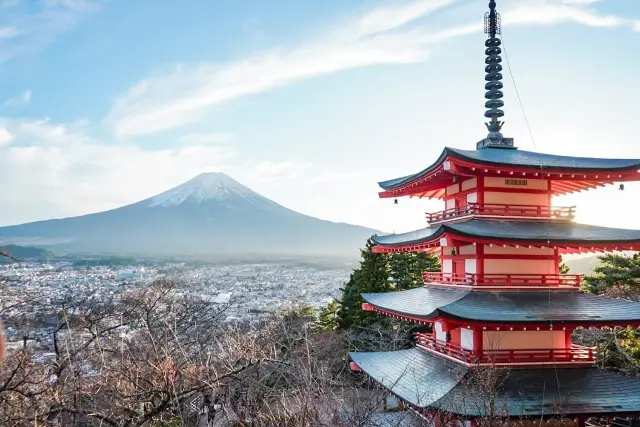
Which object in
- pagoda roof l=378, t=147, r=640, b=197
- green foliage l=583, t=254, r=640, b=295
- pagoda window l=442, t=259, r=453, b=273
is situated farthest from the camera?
green foliage l=583, t=254, r=640, b=295

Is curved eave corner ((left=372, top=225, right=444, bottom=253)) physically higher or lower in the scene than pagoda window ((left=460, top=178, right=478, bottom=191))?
lower

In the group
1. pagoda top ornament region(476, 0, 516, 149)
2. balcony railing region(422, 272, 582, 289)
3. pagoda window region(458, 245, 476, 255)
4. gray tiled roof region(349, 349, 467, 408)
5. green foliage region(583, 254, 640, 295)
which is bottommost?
gray tiled roof region(349, 349, 467, 408)

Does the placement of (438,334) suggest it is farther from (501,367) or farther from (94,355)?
(94,355)

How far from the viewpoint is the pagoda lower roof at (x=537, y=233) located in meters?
10.7

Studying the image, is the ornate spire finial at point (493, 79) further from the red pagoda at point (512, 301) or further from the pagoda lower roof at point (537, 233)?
the pagoda lower roof at point (537, 233)

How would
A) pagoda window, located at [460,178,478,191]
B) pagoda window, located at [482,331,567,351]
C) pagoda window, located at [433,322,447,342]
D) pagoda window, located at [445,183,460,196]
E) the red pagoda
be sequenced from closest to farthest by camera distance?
1. the red pagoda
2. pagoda window, located at [482,331,567,351]
3. pagoda window, located at [460,178,478,191]
4. pagoda window, located at [433,322,447,342]
5. pagoda window, located at [445,183,460,196]

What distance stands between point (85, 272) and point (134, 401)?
23066mm

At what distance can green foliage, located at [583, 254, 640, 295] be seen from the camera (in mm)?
22123

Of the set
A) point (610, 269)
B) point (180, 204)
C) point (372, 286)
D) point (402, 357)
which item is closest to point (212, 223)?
point (180, 204)

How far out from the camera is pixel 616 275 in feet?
73.6

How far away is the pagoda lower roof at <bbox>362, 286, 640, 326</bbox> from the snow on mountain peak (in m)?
80.9

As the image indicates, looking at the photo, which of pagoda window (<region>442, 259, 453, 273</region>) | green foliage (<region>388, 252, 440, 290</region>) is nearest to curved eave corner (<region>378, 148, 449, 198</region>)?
pagoda window (<region>442, 259, 453, 273</region>)

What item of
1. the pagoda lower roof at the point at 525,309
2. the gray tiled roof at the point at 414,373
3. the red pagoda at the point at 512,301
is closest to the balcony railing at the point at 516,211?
the red pagoda at the point at 512,301

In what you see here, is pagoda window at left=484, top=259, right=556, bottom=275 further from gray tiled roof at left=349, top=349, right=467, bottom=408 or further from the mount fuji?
the mount fuji
